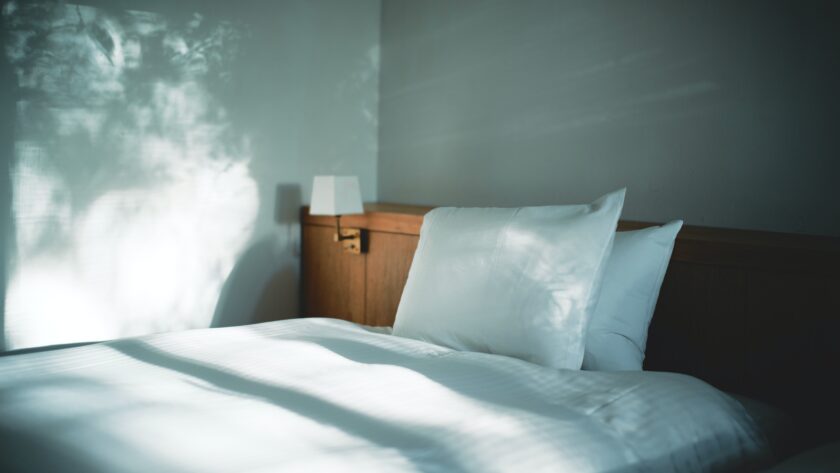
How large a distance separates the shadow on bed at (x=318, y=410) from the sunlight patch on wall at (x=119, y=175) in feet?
3.20

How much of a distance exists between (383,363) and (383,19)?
2.20m

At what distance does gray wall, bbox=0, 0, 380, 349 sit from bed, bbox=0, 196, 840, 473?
828 mm

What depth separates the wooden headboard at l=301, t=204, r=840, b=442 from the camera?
1.67 metres

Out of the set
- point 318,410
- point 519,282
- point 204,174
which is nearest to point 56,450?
point 318,410

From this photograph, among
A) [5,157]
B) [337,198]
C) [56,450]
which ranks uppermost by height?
[5,157]

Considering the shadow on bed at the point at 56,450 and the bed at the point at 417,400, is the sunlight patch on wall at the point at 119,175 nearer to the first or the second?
the bed at the point at 417,400

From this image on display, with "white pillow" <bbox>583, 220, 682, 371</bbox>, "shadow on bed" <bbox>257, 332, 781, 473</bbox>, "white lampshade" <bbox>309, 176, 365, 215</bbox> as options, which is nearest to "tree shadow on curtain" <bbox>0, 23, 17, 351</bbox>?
"white lampshade" <bbox>309, 176, 365, 215</bbox>

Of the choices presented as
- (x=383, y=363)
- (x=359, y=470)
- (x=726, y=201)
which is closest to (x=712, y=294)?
(x=726, y=201)

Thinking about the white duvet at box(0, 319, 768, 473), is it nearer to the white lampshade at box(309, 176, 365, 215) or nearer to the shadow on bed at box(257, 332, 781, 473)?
the shadow on bed at box(257, 332, 781, 473)

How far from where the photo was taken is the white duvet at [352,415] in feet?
3.71

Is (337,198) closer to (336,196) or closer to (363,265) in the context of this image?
(336,196)

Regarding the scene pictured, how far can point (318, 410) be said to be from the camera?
1354 mm

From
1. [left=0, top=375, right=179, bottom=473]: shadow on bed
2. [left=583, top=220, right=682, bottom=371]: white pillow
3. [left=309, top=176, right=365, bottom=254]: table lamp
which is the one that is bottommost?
[left=0, top=375, right=179, bottom=473]: shadow on bed

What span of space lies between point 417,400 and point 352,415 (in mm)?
137
